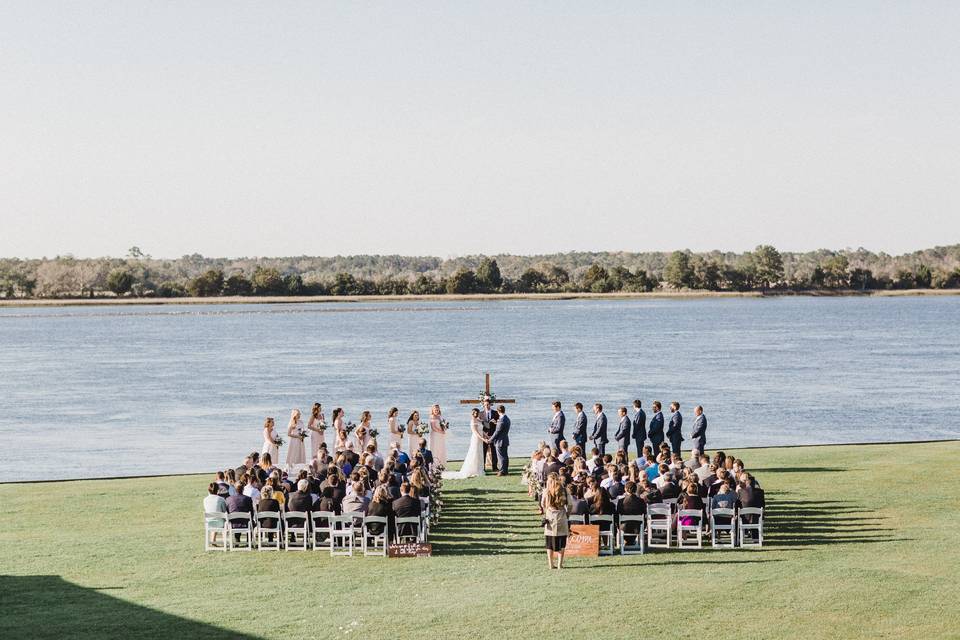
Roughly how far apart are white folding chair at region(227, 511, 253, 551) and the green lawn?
43 cm

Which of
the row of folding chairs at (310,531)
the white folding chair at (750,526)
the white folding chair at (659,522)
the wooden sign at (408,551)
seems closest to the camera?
the wooden sign at (408,551)

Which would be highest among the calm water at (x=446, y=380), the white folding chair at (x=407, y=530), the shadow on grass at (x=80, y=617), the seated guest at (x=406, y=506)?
the seated guest at (x=406, y=506)

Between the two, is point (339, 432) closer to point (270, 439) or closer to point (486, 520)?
point (270, 439)

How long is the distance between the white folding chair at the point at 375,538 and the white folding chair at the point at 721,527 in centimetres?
500

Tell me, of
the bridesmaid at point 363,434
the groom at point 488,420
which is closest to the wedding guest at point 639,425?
the groom at point 488,420

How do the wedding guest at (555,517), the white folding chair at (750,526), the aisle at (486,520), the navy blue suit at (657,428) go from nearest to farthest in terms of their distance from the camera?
the wedding guest at (555,517) < the white folding chair at (750,526) < the aisle at (486,520) < the navy blue suit at (657,428)

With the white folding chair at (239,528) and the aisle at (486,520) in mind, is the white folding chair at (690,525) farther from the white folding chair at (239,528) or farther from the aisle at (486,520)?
the white folding chair at (239,528)

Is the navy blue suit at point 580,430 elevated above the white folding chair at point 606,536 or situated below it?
above

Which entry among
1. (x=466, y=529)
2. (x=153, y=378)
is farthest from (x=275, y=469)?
(x=153, y=378)

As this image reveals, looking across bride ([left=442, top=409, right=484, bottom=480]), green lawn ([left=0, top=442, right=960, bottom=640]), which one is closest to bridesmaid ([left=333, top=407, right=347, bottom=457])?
green lawn ([left=0, top=442, right=960, bottom=640])

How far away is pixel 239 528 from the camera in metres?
19.2

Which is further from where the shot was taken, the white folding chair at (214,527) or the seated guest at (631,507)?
the white folding chair at (214,527)

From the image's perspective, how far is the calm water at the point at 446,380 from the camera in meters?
46.5

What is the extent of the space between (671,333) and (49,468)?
10161 centimetres
